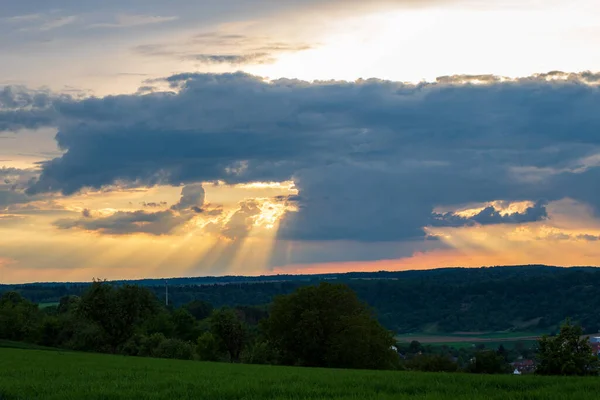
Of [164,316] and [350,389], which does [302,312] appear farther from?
[350,389]

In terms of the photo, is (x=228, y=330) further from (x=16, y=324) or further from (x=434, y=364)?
(x=16, y=324)

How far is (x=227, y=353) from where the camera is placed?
119688mm

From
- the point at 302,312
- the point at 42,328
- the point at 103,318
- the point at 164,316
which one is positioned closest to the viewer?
the point at 302,312

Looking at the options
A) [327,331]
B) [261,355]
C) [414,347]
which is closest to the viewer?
[261,355]

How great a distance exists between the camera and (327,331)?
9538 centimetres

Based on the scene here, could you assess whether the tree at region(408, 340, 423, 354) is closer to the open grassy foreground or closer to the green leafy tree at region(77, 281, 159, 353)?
the green leafy tree at region(77, 281, 159, 353)

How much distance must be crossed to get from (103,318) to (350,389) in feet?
276

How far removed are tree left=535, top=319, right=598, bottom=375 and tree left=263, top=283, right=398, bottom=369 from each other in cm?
4329

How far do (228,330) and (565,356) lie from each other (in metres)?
76.3

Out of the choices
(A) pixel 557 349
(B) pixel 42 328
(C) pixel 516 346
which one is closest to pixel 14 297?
(B) pixel 42 328

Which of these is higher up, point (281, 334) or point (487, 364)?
point (281, 334)

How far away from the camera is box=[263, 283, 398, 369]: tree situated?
91.9 meters

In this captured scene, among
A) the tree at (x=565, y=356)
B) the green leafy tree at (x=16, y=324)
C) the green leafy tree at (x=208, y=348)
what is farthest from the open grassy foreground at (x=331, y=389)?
the green leafy tree at (x=16, y=324)

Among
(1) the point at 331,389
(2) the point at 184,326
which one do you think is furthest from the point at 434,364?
(1) the point at 331,389
